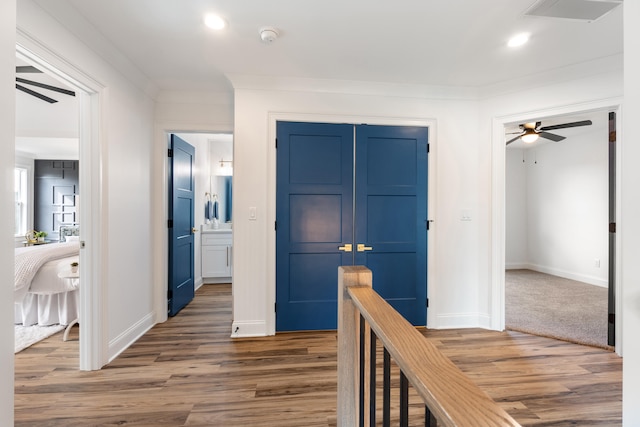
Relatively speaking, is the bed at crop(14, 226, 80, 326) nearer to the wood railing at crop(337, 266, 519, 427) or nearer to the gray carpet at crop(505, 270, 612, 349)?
the wood railing at crop(337, 266, 519, 427)

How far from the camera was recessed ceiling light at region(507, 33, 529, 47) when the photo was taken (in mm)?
2097

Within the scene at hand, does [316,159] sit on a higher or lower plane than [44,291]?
higher

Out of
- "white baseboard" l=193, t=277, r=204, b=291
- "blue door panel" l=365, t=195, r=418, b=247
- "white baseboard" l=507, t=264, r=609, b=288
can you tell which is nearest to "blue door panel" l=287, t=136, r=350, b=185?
"blue door panel" l=365, t=195, r=418, b=247

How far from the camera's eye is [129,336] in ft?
8.32

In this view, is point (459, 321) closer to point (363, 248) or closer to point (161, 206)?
point (363, 248)

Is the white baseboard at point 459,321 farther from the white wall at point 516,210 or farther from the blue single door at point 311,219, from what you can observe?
the white wall at point 516,210

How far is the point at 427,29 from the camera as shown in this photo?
203 cm

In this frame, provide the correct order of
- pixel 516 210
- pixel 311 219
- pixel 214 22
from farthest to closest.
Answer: pixel 516 210, pixel 311 219, pixel 214 22

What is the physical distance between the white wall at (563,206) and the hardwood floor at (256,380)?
303 centimetres

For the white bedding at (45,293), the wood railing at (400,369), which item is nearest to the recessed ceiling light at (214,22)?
the wood railing at (400,369)

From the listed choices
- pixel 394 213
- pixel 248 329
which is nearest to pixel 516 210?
pixel 394 213

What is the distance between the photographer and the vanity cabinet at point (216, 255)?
464 centimetres

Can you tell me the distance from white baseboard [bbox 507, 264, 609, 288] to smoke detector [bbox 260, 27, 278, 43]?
5562 millimetres

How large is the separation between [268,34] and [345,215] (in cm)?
163
